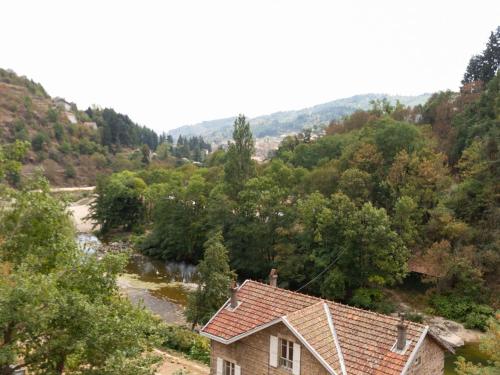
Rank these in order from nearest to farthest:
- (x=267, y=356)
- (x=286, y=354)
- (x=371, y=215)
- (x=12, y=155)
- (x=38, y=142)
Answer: (x=12, y=155)
(x=286, y=354)
(x=267, y=356)
(x=371, y=215)
(x=38, y=142)

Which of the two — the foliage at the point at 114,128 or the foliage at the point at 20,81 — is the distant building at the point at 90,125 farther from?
the foliage at the point at 20,81

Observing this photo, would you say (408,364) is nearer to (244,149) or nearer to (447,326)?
(447,326)

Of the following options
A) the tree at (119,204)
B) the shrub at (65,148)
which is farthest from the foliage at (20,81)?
the tree at (119,204)

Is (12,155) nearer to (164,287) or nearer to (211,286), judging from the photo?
(211,286)

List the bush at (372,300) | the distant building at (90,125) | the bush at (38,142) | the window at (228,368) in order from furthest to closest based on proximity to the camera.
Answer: the distant building at (90,125)
the bush at (38,142)
the bush at (372,300)
the window at (228,368)

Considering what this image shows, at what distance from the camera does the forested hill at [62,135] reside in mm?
115562

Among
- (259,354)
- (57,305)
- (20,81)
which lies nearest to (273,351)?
(259,354)

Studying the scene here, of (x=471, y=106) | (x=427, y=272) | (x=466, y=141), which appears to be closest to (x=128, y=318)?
(x=427, y=272)

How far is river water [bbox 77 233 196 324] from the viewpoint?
36781 mm

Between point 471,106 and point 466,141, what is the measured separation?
7007 millimetres

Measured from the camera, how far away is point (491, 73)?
61688 mm

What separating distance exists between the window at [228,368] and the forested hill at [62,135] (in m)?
93.4

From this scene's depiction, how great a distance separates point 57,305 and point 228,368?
11471 mm

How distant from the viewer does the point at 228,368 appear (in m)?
19.5
